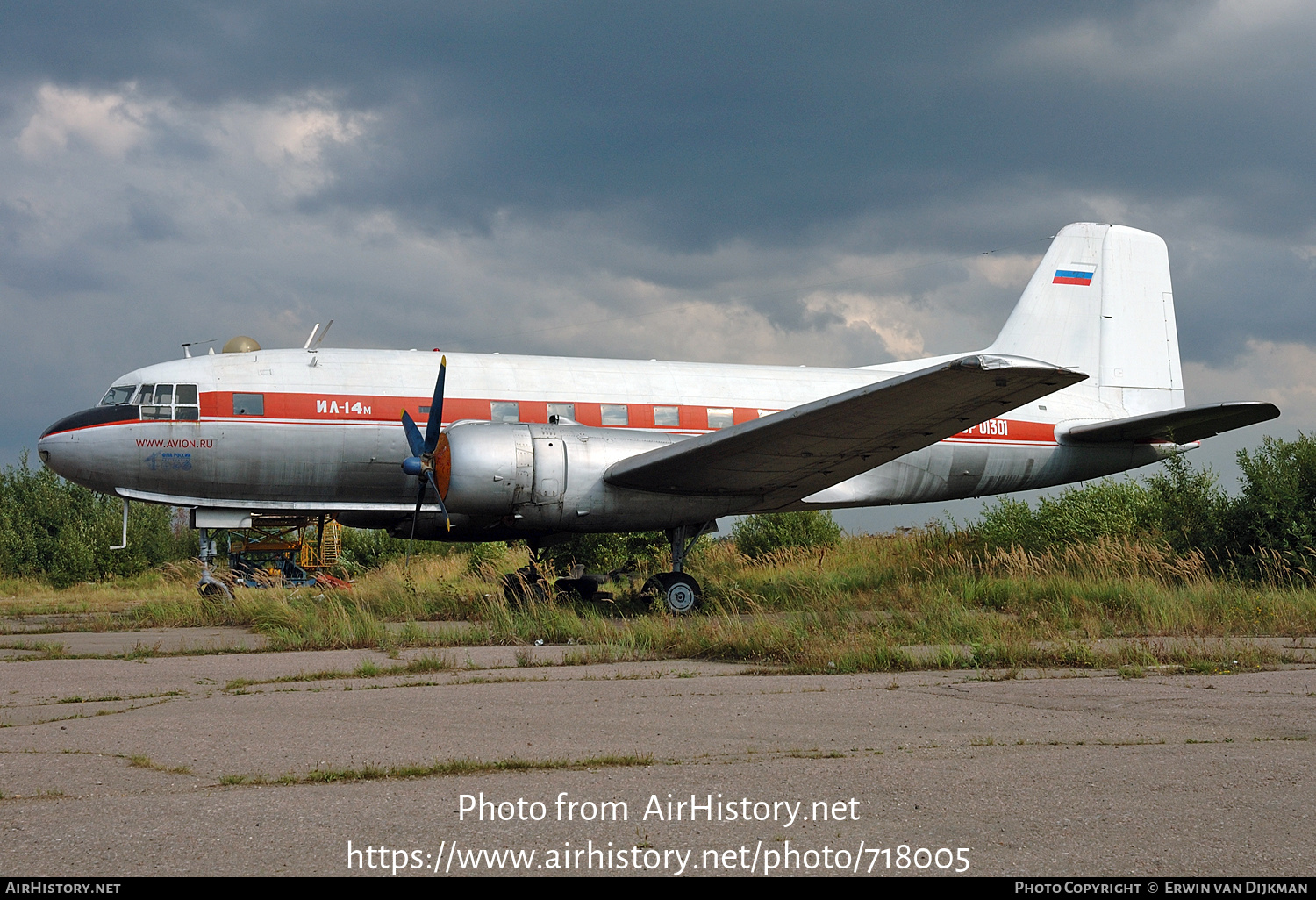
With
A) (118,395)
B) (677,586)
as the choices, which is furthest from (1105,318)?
(118,395)

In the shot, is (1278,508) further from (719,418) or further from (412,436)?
(412,436)

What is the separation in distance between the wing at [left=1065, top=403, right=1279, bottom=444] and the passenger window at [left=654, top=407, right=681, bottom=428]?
7063 mm

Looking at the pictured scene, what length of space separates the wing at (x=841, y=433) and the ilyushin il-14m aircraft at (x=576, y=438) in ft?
0.11

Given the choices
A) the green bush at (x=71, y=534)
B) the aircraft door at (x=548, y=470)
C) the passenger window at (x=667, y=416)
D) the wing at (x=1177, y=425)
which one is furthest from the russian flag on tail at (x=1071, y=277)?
the green bush at (x=71, y=534)

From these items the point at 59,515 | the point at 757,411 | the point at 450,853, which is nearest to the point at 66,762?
the point at 450,853

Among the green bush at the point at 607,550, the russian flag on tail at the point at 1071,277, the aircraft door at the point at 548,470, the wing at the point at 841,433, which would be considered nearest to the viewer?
the wing at the point at 841,433

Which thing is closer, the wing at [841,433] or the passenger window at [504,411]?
the wing at [841,433]

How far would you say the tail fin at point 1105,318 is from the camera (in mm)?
17750

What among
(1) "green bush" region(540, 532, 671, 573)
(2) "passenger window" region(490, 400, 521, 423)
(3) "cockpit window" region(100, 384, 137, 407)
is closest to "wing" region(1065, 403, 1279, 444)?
(1) "green bush" region(540, 532, 671, 573)

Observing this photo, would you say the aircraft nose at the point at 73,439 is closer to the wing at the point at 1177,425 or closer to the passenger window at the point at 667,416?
the passenger window at the point at 667,416

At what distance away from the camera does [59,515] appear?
2586 centimetres

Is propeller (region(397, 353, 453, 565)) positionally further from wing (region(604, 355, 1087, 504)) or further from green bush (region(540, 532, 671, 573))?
green bush (region(540, 532, 671, 573))

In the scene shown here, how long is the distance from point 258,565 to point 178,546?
1348 centimetres

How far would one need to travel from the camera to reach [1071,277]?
18.0 meters
